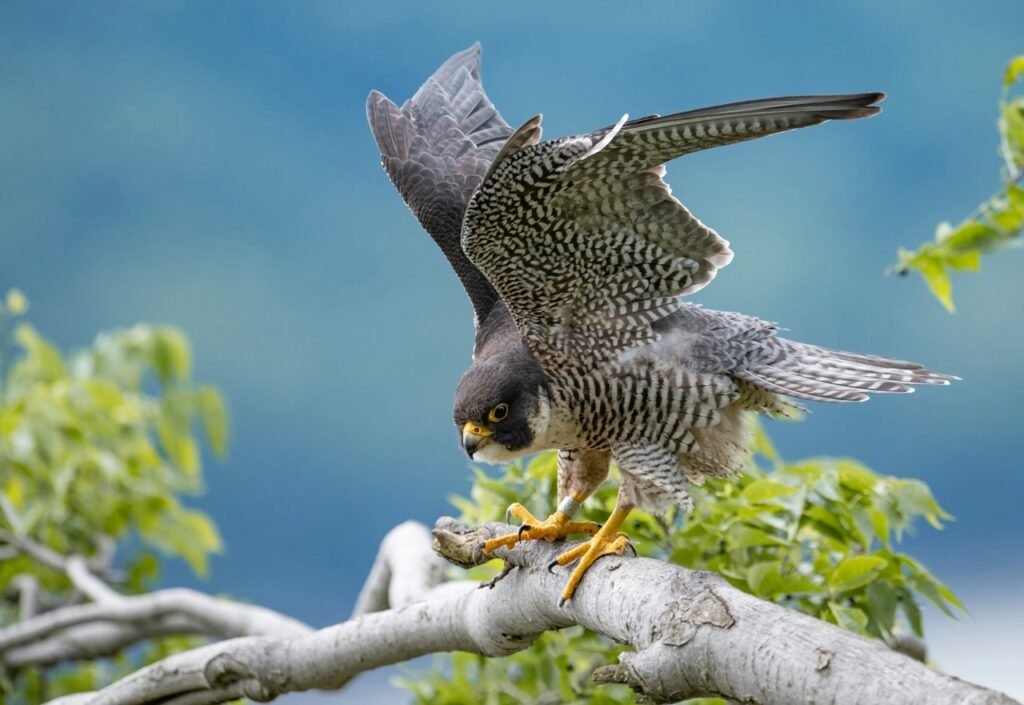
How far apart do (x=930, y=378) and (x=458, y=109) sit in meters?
1.70

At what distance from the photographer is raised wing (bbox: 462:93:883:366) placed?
94.0 inches

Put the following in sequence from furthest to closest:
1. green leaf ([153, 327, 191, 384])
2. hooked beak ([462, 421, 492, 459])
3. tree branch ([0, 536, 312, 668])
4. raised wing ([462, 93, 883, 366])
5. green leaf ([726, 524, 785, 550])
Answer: green leaf ([153, 327, 191, 384]) → tree branch ([0, 536, 312, 668]) → hooked beak ([462, 421, 492, 459]) → green leaf ([726, 524, 785, 550]) → raised wing ([462, 93, 883, 366])

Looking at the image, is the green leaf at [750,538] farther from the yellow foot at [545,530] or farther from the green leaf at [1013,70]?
the green leaf at [1013,70]

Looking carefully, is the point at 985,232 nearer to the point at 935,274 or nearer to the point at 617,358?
the point at 935,274

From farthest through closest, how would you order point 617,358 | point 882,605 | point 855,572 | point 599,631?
point 617,358 < point 882,605 < point 855,572 < point 599,631

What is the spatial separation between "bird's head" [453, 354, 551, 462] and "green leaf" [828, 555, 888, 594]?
75 centimetres

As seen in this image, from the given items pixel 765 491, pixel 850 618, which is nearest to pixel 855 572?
pixel 850 618

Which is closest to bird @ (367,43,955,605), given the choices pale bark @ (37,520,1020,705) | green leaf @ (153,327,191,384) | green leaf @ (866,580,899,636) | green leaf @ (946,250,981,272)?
pale bark @ (37,520,1020,705)

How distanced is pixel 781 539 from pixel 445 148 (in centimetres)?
150

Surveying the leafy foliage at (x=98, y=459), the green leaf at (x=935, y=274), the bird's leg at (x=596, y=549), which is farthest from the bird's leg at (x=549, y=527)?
the leafy foliage at (x=98, y=459)

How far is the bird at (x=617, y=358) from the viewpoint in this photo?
2.58 metres

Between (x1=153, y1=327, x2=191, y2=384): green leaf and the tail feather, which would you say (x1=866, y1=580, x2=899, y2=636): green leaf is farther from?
(x1=153, y1=327, x2=191, y2=384): green leaf

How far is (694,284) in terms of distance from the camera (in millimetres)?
2750

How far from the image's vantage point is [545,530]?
2762 millimetres
